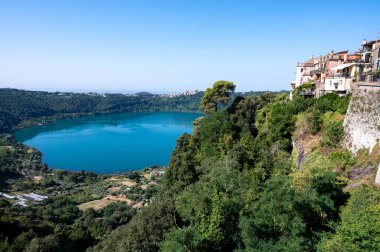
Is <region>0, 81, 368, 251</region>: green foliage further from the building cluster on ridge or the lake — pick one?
the lake

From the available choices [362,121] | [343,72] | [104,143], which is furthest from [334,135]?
[104,143]

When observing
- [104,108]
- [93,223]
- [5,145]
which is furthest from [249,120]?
[104,108]

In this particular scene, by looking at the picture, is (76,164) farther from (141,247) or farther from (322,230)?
(322,230)

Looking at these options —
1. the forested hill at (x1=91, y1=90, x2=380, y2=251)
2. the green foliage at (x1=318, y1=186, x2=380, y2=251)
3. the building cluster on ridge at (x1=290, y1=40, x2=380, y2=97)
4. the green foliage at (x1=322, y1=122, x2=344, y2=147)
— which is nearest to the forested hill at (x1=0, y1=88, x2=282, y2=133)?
the building cluster on ridge at (x1=290, y1=40, x2=380, y2=97)

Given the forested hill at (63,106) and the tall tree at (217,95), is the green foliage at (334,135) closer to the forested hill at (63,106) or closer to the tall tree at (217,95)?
the tall tree at (217,95)

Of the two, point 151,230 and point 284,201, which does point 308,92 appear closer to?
point 284,201

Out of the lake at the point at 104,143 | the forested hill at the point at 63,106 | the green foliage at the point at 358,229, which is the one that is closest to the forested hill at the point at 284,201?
the green foliage at the point at 358,229
